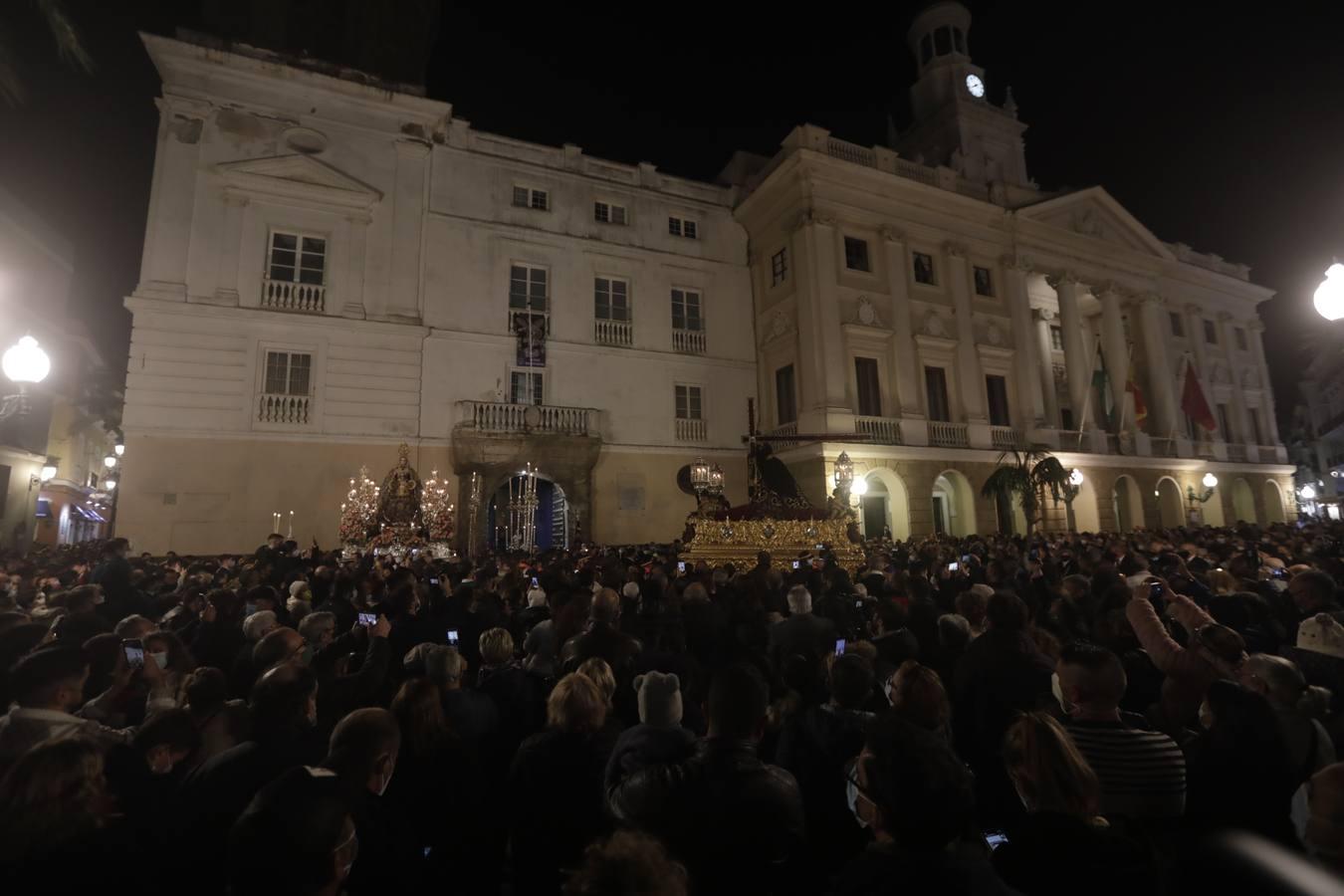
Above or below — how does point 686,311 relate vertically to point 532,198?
below

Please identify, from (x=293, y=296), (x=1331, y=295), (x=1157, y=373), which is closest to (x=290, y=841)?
(x=1331, y=295)

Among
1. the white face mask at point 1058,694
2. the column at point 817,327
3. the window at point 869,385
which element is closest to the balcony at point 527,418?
the column at point 817,327

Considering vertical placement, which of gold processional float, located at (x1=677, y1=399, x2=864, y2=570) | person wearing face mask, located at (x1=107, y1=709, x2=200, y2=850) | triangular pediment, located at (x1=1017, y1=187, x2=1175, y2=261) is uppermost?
triangular pediment, located at (x1=1017, y1=187, x2=1175, y2=261)

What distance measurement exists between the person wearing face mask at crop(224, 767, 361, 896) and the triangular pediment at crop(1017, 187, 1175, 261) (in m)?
30.3

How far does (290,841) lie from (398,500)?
15.2 m

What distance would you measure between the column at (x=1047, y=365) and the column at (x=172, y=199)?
95.1ft

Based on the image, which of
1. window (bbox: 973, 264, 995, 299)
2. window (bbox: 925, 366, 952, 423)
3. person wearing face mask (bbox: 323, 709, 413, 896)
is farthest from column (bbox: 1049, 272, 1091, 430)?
person wearing face mask (bbox: 323, 709, 413, 896)

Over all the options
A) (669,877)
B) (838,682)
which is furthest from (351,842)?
(838,682)

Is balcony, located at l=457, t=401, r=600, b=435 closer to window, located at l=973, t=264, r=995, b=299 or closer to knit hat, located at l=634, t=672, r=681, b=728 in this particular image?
window, located at l=973, t=264, r=995, b=299

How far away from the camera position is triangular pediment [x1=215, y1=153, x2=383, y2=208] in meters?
18.0

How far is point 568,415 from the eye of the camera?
20844 millimetres

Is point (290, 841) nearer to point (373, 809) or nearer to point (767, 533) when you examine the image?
point (373, 809)

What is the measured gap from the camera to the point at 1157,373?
2908 cm

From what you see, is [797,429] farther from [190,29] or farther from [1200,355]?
[1200,355]
